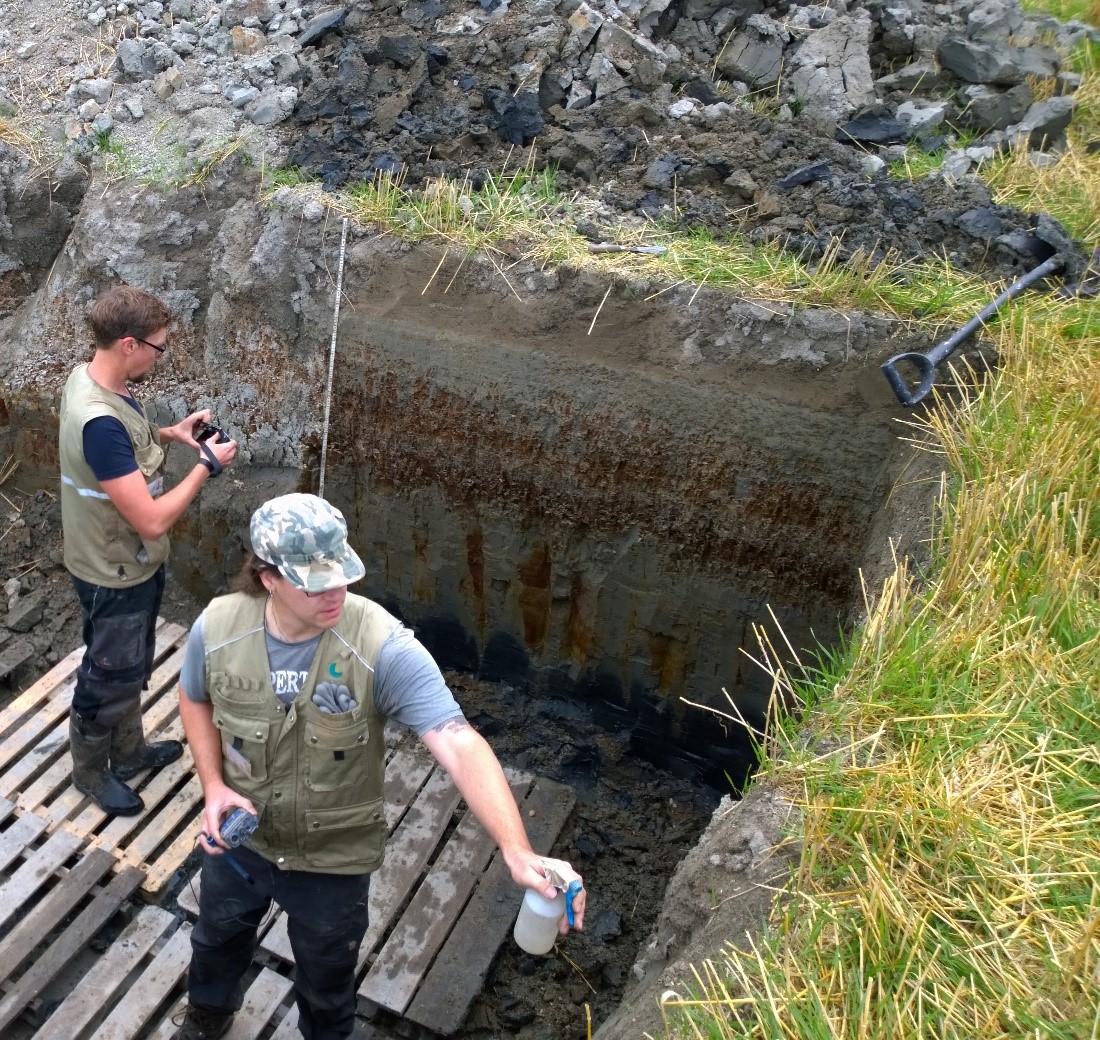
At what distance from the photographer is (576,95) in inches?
202

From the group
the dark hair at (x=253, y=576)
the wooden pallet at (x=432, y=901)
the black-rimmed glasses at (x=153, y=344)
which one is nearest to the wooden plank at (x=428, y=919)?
the wooden pallet at (x=432, y=901)

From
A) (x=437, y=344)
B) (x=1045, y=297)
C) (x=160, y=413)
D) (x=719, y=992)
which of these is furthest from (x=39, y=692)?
(x=1045, y=297)

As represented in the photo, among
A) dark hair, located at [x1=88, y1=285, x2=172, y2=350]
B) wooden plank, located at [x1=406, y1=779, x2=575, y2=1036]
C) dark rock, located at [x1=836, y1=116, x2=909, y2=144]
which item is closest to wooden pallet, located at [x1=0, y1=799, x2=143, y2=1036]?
wooden plank, located at [x1=406, y1=779, x2=575, y2=1036]

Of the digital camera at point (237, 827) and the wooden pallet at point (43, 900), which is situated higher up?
the digital camera at point (237, 827)

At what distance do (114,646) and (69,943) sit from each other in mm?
1043

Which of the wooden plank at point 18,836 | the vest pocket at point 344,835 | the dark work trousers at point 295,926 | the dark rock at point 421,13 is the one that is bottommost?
the wooden plank at point 18,836

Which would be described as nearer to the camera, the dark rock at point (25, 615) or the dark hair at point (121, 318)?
the dark hair at point (121, 318)

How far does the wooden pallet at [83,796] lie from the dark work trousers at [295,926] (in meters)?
0.95

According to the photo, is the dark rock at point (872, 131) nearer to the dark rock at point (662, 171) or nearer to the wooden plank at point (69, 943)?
the dark rock at point (662, 171)

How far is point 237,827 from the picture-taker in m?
2.19

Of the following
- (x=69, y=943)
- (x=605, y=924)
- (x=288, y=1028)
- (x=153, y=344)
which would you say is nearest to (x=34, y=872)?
(x=69, y=943)

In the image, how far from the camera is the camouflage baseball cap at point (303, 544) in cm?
201

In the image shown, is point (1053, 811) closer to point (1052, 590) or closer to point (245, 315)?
point (1052, 590)

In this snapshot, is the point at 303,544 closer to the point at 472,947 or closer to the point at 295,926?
the point at 295,926
